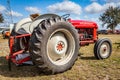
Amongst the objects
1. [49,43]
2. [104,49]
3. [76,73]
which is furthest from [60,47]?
[104,49]

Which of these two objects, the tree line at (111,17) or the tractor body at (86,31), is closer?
the tractor body at (86,31)

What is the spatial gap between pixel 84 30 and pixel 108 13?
60.2 metres

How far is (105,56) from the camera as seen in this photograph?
8.43 meters

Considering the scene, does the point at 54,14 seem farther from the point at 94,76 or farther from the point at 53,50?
the point at 94,76

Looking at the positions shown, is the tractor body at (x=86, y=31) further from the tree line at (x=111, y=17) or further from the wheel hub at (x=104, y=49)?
the tree line at (x=111, y=17)

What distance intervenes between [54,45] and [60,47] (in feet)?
0.99

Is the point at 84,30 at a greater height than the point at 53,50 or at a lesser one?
greater

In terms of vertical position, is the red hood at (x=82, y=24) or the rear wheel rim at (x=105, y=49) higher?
the red hood at (x=82, y=24)

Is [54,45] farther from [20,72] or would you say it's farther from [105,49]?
[105,49]

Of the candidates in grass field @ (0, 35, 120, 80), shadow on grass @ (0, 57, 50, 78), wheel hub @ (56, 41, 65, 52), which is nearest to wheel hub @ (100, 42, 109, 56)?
grass field @ (0, 35, 120, 80)

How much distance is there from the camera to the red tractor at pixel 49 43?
5578 mm

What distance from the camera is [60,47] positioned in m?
6.36

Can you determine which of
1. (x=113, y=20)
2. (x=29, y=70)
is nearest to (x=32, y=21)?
(x=29, y=70)

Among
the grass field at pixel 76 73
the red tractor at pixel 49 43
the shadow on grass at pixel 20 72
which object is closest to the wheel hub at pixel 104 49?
the red tractor at pixel 49 43
